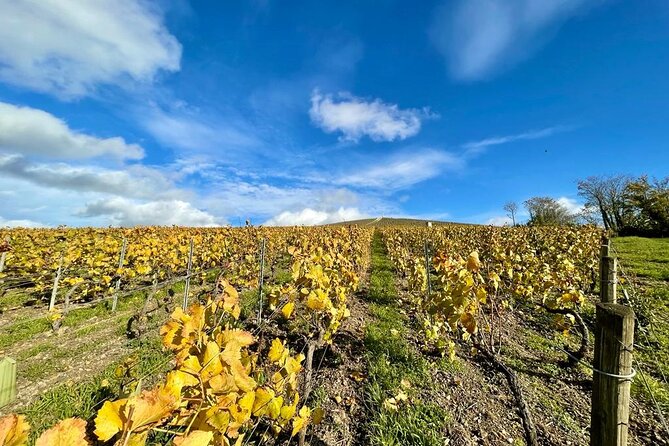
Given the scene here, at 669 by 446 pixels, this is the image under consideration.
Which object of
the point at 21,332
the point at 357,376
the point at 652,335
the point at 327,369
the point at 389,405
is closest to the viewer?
the point at 389,405

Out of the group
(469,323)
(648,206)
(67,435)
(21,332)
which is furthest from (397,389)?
(648,206)

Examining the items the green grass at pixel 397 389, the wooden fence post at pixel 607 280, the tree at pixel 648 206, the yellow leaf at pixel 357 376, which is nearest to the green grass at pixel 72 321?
the yellow leaf at pixel 357 376

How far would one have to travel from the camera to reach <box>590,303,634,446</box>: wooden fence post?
1.55 m

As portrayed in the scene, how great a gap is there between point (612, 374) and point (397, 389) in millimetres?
2955

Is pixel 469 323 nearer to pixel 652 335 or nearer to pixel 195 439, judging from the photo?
pixel 195 439

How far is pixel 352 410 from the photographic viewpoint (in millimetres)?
3895

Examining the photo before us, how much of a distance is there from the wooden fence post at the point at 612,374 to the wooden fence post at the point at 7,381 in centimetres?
228

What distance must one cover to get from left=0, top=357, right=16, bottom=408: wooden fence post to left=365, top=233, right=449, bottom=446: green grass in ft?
10.3

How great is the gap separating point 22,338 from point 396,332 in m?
7.65

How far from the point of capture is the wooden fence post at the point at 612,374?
1548 millimetres

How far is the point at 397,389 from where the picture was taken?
416cm

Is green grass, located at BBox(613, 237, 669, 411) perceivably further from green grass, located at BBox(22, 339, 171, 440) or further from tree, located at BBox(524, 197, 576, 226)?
tree, located at BBox(524, 197, 576, 226)

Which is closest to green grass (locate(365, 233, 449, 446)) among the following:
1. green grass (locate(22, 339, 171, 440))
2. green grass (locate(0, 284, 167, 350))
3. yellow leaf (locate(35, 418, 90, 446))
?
green grass (locate(22, 339, 171, 440))

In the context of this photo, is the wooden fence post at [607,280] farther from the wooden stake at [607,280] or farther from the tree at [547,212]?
the tree at [547,212]
